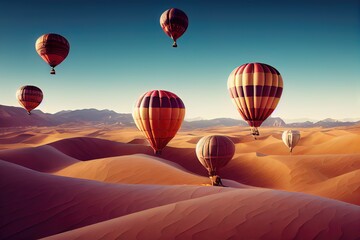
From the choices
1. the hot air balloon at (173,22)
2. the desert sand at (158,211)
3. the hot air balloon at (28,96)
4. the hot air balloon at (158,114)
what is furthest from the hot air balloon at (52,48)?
the desert sand at (158,211)

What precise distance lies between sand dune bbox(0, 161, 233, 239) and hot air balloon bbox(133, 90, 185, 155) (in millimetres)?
10681

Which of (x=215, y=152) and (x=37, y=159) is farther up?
(x=215, y=152)

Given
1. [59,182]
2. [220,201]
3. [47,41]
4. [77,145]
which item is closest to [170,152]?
[77,145]

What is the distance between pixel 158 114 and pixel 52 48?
14584 mm

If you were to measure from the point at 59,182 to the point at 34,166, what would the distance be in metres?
16.8

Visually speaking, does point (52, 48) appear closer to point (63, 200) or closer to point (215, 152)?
point (215, 152)

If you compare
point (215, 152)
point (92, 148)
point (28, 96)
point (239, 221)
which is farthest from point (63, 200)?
point (28, 96)

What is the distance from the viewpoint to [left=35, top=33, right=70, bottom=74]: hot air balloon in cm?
2586

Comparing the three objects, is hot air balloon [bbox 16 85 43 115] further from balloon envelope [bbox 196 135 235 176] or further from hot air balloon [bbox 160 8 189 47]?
balloon envelope [bbox 196 135 235 176]

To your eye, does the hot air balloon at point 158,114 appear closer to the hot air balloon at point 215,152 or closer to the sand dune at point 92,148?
the hot air balloon at point 215,152

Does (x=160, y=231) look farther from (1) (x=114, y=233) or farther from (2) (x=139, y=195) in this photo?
(2) (x=139, y=195)

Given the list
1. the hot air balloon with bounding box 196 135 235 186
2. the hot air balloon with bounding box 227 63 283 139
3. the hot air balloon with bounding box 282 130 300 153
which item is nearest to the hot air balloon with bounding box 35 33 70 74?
the hot air balloon with bounding box 227 63 283 139

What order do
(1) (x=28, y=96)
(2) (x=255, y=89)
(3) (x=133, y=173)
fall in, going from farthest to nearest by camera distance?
1. (1) (x=28, y=96)
2. (2) (x=255, y=89)
3. (3) (x=133, y=173)

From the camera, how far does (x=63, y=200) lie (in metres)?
6.61
